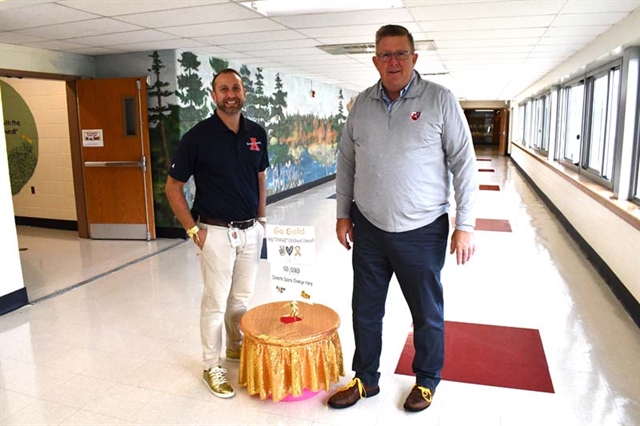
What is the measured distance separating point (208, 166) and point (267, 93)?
6104mm

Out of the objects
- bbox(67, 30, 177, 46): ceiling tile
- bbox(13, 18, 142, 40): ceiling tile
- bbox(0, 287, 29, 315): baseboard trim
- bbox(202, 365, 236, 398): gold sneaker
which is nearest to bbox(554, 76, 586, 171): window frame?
bbox(67, 30, 177, 46): ceiling tile

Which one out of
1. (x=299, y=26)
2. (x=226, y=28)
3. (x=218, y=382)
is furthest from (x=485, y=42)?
(x=218, y=382)

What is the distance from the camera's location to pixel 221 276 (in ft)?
8.21

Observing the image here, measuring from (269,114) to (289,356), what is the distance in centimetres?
659

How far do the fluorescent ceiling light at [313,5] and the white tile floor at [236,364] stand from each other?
2277 mm

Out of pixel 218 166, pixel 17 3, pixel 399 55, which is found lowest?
pixel 218 166

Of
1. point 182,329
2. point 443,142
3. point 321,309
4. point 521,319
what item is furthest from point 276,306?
point 521,319

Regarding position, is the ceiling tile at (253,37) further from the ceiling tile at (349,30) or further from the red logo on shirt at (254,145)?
the red logo on shirt at (254,145)

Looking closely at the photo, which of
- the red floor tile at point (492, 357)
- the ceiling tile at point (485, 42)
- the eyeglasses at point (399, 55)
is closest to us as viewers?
the eyeglasses at point (399, 55)

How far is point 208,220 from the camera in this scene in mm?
2504

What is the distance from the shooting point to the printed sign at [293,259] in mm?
2430

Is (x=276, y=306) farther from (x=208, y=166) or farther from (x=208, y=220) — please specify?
(x=208, y=166)

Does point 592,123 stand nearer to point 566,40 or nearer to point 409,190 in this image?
point 566,40

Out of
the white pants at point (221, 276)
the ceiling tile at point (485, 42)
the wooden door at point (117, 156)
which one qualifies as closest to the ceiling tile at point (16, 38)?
the wooden door at point (117, 156)
